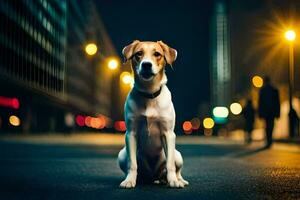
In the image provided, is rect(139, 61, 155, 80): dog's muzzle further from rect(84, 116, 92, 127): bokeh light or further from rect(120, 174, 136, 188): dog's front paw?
rect(84, 116, 92, 127): bokeh light

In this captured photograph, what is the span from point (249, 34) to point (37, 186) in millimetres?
81018

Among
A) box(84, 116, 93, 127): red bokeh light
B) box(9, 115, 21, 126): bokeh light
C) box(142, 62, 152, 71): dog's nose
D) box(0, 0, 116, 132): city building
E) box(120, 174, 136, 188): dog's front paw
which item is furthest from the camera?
box(84, 116, 93, 127): red bokeh light

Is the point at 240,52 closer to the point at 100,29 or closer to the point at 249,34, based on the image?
the point at 249,34

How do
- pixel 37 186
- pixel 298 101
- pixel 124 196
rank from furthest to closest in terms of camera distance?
pixel 298 101 → pixel 37 186 → pixel 124 196

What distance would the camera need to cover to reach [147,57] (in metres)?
6.34

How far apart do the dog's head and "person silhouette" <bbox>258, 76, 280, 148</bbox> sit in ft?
44.3

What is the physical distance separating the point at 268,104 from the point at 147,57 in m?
13.9

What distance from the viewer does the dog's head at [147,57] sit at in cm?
630

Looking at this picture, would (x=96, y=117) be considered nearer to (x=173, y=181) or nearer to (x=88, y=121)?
(x=88, y=121)

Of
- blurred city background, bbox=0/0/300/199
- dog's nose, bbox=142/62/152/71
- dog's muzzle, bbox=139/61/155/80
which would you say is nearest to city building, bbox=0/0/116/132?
blurred city background, bbox=0/0/300/199

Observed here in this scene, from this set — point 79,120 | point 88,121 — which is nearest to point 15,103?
point 79,120

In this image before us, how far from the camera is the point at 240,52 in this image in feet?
291

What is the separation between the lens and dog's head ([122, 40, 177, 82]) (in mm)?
6301

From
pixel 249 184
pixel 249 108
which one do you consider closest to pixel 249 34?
pixel 249 108
